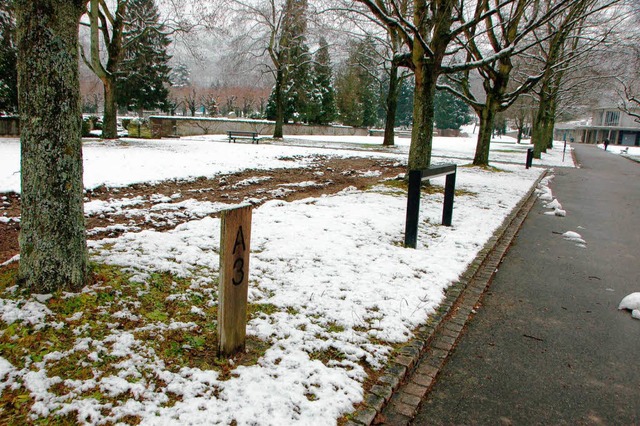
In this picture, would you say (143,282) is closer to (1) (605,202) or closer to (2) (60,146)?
(2) (60,146)

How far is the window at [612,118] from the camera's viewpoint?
83.9m

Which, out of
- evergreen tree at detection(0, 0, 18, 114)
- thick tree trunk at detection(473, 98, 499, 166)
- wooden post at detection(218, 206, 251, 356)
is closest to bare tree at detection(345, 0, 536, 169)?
thick tree trunk at detection(473, 98, 499, 166)

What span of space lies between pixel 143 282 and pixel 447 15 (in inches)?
358

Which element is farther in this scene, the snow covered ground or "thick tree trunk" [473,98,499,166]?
"thick tree trunk" [473,98,499,166]

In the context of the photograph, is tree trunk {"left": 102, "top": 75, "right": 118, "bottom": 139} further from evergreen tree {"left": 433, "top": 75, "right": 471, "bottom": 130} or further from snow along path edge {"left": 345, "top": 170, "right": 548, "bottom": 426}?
evergreen tree {"left": 433, "top": 75, "right": 471, "bottom": 130}

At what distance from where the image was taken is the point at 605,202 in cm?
1249

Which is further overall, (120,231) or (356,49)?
(356,49)

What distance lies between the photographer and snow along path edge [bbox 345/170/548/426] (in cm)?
268

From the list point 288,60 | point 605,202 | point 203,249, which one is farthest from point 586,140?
point 203,249

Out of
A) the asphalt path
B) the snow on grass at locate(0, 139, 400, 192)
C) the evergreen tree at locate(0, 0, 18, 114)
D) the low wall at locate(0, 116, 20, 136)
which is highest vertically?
the evergreen tree at locate(0, 0, 18, 114)

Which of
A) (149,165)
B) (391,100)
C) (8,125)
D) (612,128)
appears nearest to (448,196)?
(149,165)

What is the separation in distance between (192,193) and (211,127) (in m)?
27.7

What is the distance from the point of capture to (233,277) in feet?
9.30

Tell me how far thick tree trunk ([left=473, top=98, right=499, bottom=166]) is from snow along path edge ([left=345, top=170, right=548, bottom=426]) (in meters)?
12.8
